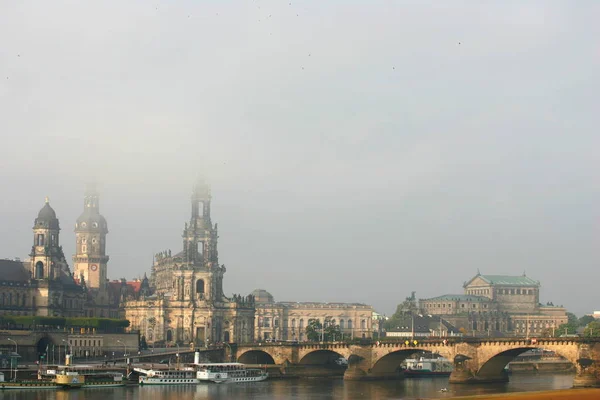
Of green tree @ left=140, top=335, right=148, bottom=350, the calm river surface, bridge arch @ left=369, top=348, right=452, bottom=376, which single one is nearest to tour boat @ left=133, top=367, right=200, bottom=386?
the calm river surface

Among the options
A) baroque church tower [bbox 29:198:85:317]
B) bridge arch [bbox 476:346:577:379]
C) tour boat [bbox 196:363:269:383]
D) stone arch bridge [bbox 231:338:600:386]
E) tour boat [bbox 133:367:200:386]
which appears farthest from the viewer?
baroque church tower [bbox 29:198:85:317]

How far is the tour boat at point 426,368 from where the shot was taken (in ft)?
527

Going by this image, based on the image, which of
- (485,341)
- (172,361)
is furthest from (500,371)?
(172,361)

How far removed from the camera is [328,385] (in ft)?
454

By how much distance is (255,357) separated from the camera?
172375mm

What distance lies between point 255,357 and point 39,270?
45.1 metres

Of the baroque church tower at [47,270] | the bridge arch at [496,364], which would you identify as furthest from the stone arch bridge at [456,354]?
the baroque church tower at [47,270]

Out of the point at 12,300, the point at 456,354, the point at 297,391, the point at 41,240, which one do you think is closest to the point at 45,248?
the point at 41,240

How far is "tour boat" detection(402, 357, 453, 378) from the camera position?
161m

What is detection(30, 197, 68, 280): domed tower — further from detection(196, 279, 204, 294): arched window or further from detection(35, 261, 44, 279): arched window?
detection(196, 279, 204, 294): arched window

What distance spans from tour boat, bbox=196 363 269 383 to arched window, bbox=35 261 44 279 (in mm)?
55038

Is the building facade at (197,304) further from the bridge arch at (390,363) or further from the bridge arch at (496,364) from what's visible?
the bridge arch at (496,364)

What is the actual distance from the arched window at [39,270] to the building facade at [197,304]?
697 inches

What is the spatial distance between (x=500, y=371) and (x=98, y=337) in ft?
206
